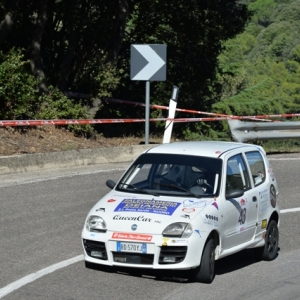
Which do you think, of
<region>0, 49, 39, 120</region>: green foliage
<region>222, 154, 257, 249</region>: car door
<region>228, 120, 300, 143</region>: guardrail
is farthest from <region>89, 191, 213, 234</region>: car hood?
<region>228, 120, 300, 143</region>: guardrail

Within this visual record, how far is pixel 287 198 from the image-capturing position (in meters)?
14.8

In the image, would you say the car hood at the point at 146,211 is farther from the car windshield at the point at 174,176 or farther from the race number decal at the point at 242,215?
the race number decal at the point at 242,215

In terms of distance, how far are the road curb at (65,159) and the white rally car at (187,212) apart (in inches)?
241

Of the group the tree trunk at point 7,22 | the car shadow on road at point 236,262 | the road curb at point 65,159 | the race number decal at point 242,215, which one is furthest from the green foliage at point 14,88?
the race number decal at point 242,215

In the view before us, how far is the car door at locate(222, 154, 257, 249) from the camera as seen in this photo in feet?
29.8

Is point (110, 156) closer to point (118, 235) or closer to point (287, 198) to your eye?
point (287, 198)

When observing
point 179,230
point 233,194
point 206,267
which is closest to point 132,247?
point 179,230

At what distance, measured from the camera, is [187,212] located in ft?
28.3

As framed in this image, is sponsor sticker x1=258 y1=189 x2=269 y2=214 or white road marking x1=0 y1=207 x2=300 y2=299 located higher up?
sponsor sticker x1=258 y1=189 x2=269 y2=214

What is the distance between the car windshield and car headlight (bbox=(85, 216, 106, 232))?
747 millimetres

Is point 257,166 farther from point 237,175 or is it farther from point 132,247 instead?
point 132,247

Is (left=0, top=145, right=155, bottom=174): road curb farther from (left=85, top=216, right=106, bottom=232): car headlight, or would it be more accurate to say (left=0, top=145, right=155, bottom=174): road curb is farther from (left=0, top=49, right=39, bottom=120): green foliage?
(left=85, top=216, right=106, bottom=232): car headlight

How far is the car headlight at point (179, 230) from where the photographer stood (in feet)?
27.6

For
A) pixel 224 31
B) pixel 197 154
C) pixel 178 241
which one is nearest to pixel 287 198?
pixel 197 154
